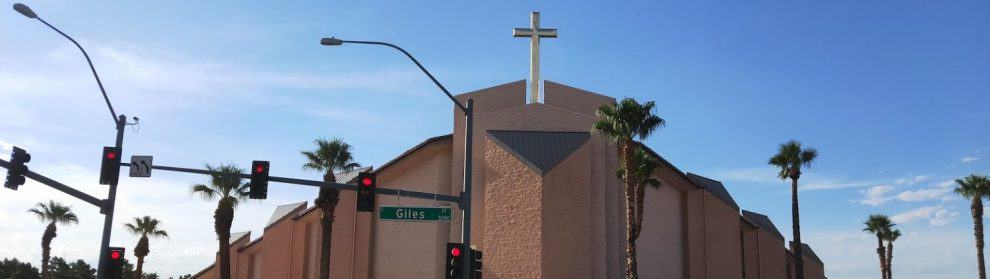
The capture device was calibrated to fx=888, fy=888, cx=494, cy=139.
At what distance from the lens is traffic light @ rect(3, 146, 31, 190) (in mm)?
18359

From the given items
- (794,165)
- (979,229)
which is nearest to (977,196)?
(979,229)

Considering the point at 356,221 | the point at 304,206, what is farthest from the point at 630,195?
the point at 304,206

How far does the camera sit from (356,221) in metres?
40.1

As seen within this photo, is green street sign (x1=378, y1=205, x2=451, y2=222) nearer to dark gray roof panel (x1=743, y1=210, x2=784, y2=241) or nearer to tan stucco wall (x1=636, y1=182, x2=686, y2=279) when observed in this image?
tan stucco wall (x1=636, y1=182, x2=686, y2=279)

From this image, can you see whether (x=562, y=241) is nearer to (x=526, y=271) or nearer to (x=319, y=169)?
(x=526, y=271)

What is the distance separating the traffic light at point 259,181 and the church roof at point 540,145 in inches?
668

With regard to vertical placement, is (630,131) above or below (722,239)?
above

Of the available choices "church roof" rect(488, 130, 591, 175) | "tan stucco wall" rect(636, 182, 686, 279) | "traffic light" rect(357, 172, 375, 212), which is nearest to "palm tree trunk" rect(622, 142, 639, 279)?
"church roof" rect(488, 130, 591, 175)

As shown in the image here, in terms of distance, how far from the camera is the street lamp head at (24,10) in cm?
1892

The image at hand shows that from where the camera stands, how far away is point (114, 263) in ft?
69.2

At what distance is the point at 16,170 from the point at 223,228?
22685 millimetres

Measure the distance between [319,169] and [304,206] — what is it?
11310 mm

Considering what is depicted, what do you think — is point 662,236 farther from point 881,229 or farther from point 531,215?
point 881,229

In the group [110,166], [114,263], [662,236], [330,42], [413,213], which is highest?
[330,42]
